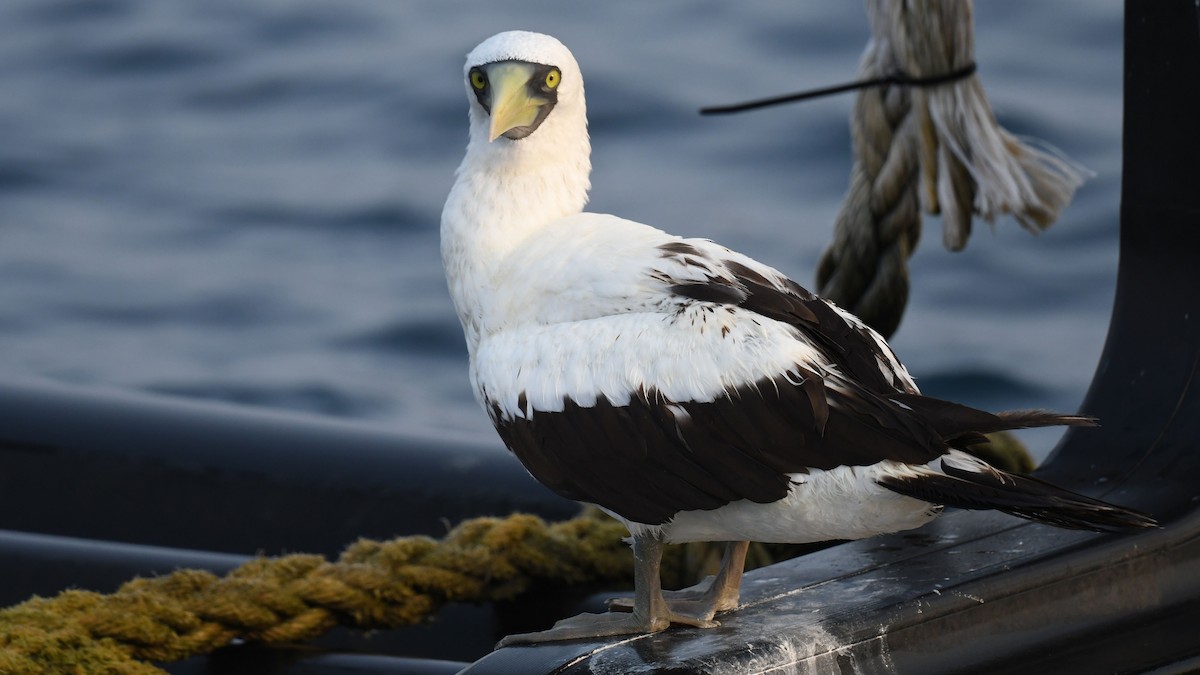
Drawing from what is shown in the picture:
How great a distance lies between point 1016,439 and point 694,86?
7.78m

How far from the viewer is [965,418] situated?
2975mm

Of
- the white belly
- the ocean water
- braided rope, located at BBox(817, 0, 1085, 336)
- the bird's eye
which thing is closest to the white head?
the bird's eye

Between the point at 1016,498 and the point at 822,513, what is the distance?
0.36 metres

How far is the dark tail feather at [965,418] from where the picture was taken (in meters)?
2.97

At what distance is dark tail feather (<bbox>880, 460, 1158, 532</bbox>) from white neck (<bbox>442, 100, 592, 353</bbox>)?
3.25ft

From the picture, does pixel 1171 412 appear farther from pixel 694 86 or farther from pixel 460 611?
pixel 694 86

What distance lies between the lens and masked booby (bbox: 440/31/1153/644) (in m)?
2.99

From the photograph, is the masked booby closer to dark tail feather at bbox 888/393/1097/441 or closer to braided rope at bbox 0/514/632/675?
dark tail feather at bbox 888/393/1097/441

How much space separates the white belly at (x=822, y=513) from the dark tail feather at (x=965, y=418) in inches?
4.4

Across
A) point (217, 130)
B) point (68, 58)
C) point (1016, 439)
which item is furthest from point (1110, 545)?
point (68, 58)

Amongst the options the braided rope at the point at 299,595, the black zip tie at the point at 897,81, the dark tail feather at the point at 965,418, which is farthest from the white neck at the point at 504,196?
the black zip tie at the point at 897,81

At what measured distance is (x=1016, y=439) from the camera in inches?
193

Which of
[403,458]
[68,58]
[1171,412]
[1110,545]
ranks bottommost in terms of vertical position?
[1110,545]

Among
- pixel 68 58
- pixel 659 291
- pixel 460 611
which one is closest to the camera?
pixel 659 291
